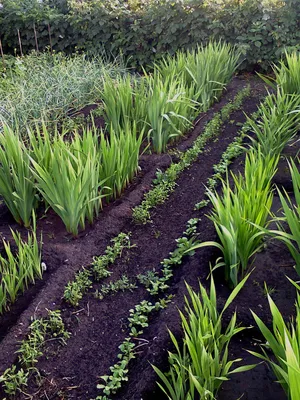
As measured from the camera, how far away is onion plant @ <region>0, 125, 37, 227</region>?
2461mm

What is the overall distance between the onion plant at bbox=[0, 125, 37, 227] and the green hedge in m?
3.41

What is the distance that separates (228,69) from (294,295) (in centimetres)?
286

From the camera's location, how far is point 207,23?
5527 mm

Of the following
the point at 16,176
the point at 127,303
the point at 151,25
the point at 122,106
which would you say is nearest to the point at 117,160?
the point at 16,176

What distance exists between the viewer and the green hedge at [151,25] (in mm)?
5262

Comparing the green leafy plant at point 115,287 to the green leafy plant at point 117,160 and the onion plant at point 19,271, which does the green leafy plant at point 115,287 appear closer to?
the onion plant at point 19,271

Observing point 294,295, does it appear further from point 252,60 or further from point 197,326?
point 252,60

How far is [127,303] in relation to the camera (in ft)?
7.02

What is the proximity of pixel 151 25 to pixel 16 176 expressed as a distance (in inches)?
158

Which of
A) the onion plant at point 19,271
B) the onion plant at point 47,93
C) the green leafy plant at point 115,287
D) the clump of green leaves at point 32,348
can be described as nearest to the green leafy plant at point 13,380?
the clump of green leaves at point 32,348

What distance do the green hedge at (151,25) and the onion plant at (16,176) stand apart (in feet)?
11.2

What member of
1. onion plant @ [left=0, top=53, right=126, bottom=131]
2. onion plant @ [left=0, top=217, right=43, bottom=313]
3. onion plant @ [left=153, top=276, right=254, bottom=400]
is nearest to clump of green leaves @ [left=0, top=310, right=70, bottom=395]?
onion plant @ [left=0, top=217, right=43, bottom=313]

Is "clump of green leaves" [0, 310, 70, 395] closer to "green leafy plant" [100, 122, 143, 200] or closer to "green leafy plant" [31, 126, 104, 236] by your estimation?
"green leafy plant" [31, 126, 104, 236]

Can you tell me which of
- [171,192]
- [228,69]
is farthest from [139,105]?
[228,69]
